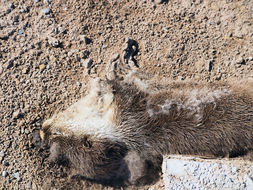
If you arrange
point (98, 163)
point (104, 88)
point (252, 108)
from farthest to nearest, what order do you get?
point (104, 88)
point (98, 163)
point (252, 108)

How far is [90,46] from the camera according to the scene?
207 inches

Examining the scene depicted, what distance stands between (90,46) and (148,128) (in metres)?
2.03

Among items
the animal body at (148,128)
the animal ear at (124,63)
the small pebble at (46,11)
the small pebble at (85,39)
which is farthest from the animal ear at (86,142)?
the small pebble at (46,11)

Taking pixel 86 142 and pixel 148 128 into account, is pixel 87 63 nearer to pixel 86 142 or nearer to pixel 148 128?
pixel 86 142

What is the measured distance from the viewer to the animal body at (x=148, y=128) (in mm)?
4223

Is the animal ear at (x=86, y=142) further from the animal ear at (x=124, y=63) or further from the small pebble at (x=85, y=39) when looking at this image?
the small pebble at (x=85, y=39)

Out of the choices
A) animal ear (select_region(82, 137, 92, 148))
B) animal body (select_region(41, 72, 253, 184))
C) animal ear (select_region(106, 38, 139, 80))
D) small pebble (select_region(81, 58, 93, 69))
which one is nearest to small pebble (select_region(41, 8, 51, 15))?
small pebble (select_region(81, 58, 93, 69))

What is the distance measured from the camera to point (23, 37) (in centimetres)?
520

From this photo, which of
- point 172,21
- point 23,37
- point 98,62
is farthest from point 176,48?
point 23,37

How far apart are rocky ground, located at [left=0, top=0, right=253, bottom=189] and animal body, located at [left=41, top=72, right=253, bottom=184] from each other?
0.60m

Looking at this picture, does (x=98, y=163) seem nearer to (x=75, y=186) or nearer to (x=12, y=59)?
(x=75, y=186)

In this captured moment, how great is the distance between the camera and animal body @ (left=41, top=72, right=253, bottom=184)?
166 inches

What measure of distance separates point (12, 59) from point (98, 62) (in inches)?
64.9

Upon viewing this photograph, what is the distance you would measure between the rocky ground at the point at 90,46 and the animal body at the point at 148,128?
60cm
